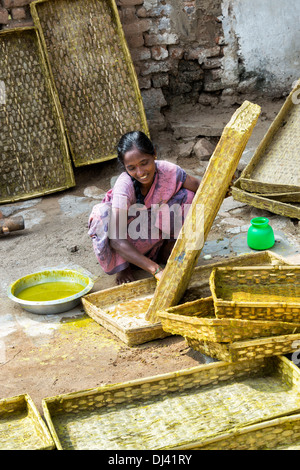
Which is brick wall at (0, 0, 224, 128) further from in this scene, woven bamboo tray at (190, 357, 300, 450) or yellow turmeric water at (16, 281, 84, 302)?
woven bamboo tray at (190, 357, 300, 450)

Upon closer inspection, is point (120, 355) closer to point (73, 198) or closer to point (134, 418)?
point (134, 418)

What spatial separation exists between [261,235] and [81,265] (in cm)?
121

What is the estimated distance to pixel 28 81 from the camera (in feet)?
17.8

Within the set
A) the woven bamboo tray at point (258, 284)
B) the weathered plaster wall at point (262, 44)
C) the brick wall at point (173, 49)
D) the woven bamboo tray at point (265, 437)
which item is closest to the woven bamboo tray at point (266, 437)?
the woven bamboo tray at point (265, 437)

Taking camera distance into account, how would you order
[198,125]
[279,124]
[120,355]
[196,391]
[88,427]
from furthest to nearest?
[198,125]
[279,124]
[120,355]
[196,391]
[88,427]

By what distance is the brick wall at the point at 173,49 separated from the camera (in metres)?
5.89

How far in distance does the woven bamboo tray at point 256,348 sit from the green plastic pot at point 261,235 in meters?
1.49

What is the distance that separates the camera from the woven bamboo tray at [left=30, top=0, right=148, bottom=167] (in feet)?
17.9

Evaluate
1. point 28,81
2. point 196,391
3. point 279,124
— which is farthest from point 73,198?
point 196,391

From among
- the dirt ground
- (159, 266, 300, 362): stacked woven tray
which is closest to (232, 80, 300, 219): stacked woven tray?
the dirt ground

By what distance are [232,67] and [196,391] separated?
169 inches

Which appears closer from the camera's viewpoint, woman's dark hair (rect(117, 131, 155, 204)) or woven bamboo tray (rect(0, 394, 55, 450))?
woven bamboo tray (rect(0, 394, 55, 450))

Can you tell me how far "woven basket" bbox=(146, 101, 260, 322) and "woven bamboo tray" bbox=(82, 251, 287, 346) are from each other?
13 centimetres
